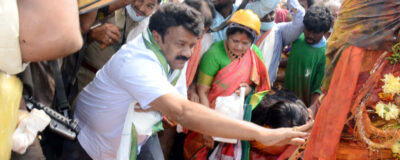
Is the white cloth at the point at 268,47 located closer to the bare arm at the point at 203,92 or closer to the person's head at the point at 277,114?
the person's head at the point at 277,114

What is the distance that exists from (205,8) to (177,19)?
2.98ft

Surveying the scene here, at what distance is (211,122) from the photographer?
6.30 ft

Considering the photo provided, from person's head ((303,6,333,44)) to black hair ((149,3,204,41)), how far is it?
1.69 metres

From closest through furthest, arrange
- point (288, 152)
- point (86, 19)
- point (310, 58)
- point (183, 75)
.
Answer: point (86, 19) < point (183, 75) < point (288, 152) < point (310, 58)

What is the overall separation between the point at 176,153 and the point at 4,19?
2569 mm

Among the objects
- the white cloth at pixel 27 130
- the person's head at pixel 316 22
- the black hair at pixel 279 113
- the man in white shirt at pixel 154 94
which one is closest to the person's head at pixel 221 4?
the person's head at pixel 316 22

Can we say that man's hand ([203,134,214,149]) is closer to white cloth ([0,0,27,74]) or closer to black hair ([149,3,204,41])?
black hair ([149,3,204,41])

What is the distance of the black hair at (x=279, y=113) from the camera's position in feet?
9.95

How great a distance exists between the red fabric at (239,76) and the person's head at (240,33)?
0.08m

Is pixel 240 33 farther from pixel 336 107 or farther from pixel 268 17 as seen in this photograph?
pixel 336 107

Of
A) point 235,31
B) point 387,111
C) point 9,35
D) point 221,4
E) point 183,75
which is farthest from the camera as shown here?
point 221,4

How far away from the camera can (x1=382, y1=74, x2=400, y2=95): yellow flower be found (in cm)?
215

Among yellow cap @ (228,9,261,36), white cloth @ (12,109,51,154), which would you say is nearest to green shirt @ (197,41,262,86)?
yellow cap @ (228,9,261,36)

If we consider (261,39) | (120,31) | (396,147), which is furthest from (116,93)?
(261,39)
